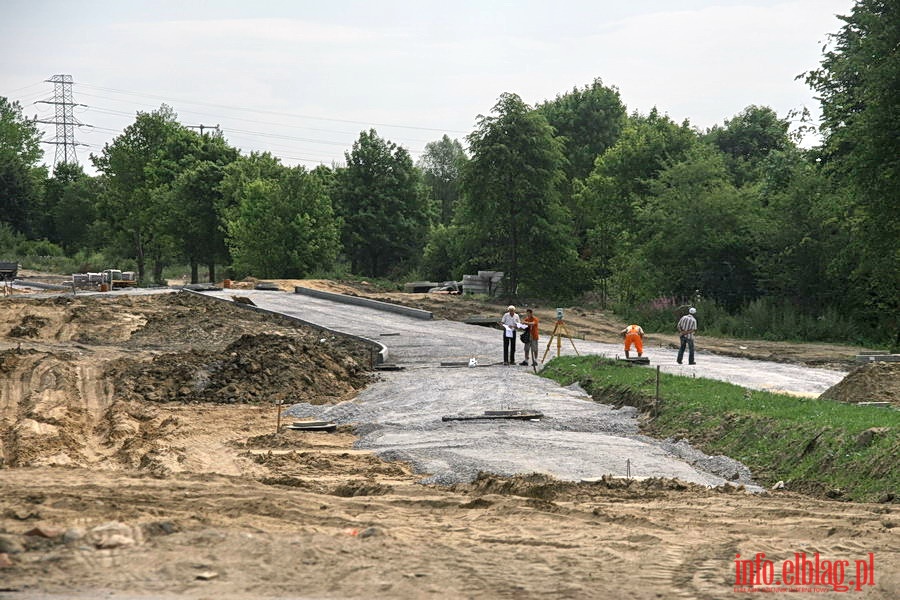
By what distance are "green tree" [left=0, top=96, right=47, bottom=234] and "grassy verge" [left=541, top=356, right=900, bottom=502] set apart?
302 feet

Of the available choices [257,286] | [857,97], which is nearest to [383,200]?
[257,286]

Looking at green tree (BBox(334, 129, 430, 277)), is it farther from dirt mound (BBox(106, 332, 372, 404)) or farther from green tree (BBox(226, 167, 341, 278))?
dirt mound (BBox(106, 332, 372, 404))

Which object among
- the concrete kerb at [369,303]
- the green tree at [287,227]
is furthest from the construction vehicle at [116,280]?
the concrete kerb at [369,303]

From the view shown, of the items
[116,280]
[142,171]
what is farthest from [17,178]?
[116,280]

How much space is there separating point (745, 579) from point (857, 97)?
2263 centimetres

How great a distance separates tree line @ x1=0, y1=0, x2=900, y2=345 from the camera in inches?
1223

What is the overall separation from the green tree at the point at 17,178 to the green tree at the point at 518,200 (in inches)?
2591

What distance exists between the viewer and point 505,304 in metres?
49.8

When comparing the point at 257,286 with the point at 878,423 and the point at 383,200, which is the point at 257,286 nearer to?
the point at 383,200

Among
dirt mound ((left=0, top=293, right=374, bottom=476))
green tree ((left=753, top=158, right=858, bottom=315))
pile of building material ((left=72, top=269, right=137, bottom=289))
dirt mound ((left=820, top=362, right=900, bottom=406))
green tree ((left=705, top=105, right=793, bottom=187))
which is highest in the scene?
green tree ((left=705, top=105, right=793, bottom=187))

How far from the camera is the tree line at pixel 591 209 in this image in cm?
3106

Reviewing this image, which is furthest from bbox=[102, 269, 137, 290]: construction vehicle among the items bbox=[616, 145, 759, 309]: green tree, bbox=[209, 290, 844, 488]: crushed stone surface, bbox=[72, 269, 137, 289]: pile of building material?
bbox=[616, 145, 759, 309]: green tree

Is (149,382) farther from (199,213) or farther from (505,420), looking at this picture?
(199,213)

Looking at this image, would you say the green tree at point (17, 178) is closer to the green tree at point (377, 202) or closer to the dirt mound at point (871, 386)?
the green tree at point (377, 202)
